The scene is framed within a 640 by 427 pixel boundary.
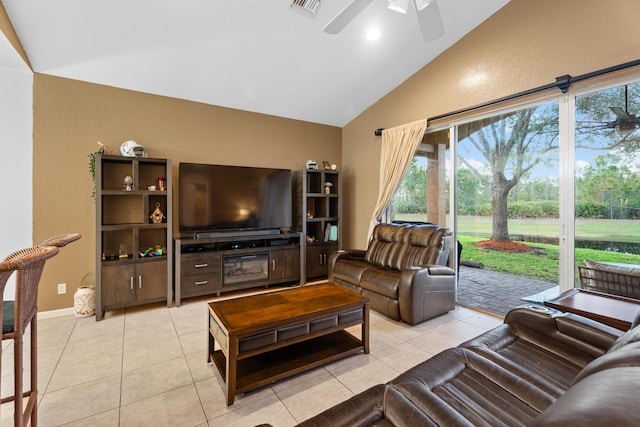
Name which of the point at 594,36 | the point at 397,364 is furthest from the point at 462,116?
the point at 397,364

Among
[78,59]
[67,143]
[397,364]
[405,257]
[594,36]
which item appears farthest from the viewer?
[405,257]

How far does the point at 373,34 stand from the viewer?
3309 millimetres

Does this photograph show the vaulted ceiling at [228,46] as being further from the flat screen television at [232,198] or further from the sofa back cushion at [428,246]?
the sofa back cushion at [428,246]

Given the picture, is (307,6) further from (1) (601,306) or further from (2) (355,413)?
(1) (601,306)

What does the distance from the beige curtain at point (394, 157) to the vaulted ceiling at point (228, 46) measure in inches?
31.0

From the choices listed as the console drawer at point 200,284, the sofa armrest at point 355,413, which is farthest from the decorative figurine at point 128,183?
the sofa armrest at point 355,413

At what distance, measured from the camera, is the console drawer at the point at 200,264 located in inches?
142

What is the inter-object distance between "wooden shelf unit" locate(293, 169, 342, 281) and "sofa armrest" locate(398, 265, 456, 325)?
→ 6.11 ft

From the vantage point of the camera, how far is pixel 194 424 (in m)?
1.67

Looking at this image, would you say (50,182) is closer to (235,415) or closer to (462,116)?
(235,415)

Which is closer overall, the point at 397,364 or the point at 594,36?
the point at 397,364

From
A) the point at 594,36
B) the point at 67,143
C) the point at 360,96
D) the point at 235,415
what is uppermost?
the point at 360,96

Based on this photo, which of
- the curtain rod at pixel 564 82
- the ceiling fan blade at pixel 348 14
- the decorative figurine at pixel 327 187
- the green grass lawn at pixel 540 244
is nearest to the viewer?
the ceiling fan blade at pixel 348 14

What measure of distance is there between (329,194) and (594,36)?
11.4ft
